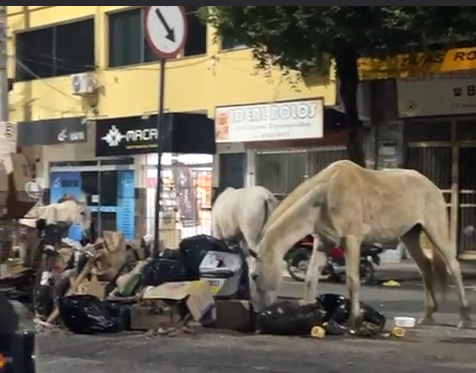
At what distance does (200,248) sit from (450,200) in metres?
9.37

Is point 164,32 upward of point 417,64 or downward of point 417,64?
downward

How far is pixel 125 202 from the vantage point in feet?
96.8

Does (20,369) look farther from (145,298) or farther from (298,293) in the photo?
(298,293)

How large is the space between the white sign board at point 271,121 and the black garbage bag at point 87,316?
11282 millimetres

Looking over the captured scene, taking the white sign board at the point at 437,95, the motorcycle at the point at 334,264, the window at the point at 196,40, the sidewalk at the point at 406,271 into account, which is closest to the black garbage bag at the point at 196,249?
the motorcycle at the point at 334,264

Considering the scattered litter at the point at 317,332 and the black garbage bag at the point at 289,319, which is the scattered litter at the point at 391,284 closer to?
the black garbage bag at the point at 289,319

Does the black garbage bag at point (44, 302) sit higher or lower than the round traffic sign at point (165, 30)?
lower

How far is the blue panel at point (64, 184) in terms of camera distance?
31469 millimetres

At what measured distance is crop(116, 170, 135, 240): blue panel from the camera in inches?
1148

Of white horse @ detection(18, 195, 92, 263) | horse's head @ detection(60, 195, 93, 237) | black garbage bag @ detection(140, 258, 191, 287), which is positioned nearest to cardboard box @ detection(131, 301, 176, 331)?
black garbage bag @ detection(140, 258, 191, 287)

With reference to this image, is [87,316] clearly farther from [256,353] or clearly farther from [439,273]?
[439,273]

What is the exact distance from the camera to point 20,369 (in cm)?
520

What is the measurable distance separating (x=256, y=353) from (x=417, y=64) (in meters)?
11.6

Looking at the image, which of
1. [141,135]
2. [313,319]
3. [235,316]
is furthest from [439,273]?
[141,135]
